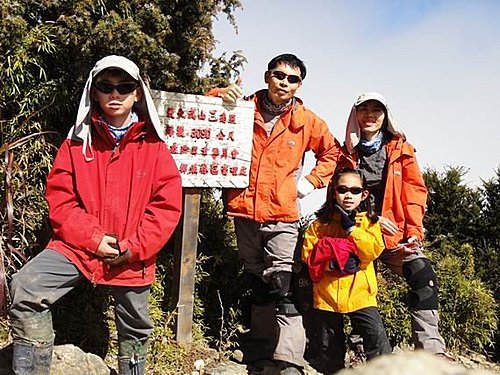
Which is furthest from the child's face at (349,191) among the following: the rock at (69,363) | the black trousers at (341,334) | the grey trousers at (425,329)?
the rock at (69,363)

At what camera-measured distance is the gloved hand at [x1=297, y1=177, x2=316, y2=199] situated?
481 centimetres

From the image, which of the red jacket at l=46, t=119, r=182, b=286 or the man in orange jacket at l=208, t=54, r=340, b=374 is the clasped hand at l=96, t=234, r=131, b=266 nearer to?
the red jacket at l=46, t=119, r=182, b=286

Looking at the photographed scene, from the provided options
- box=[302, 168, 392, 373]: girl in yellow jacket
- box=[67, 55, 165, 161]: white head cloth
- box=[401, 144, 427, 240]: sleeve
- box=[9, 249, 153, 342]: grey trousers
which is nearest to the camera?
box=[9, 249, 153, 342]: grey trousers

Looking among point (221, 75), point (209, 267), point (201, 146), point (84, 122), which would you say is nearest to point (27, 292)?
point (84, 122)

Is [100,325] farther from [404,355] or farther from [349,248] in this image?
[404,355]

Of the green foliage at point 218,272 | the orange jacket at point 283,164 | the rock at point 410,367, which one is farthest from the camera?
the green foliage at point 218,272

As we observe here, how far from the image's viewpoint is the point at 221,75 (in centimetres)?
568

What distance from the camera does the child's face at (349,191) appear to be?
4.53 m

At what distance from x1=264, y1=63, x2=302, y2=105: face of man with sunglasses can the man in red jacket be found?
112 cm

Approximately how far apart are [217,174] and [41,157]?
4.50ft

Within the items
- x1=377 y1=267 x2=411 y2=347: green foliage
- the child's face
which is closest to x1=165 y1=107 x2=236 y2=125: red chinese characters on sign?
the child's face

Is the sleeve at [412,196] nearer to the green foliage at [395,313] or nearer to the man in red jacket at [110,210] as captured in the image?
the green foliage at [395,313]

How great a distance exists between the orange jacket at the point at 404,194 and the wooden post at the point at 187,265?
4.91ft

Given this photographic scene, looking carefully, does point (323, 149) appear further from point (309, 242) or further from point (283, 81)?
point (309, 242)
